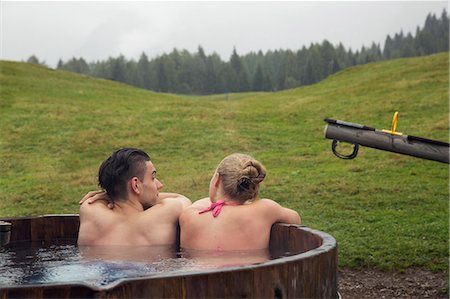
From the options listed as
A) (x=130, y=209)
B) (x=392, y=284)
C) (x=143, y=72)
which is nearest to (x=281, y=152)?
(x=392, y=284)

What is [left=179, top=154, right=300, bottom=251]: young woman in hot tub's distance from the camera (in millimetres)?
3750

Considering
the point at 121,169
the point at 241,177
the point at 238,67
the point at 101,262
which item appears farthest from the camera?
the point at 238,67

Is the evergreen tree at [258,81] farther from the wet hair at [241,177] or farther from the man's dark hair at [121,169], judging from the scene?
the wet hair at [241,177]

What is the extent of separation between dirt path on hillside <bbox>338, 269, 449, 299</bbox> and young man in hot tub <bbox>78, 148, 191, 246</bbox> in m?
4.34

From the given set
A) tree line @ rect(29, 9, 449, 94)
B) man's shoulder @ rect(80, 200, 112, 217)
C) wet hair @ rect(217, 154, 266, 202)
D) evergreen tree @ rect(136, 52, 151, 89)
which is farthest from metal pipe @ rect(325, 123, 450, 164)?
evergreen tree @ rect(136, 52, 151, 89)

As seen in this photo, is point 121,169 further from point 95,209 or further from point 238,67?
point 238,67

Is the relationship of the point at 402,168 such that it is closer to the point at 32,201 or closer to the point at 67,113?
the point at 32,201

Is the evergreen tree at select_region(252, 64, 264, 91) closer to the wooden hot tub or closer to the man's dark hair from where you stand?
the man's dark hair

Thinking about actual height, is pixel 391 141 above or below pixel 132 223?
above

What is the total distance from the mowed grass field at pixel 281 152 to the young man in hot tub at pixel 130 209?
539cm

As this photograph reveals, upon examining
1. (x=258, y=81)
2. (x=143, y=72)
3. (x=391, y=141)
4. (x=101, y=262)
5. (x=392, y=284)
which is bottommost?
(x=392, y=284)

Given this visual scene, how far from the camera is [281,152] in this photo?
18219 millimetres

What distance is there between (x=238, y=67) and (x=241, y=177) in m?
105

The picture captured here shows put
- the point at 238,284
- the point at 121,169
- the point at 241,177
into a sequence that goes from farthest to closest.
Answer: the point at 121,169, the point at 241,177, the point at 238,284
